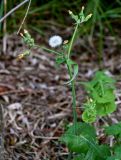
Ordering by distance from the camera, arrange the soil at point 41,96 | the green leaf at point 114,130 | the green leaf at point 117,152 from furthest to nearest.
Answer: the soil at point 41,96, the green leaf at point 114,130, the green leaf at point 117,152

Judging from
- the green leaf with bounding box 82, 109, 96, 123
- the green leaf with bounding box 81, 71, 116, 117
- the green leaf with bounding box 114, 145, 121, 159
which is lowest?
the green leaf with bounding box 114, 145, 121, 159

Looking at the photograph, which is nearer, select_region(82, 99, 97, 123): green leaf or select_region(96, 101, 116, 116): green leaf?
select_region(82, 99, 97, 123): green leaf

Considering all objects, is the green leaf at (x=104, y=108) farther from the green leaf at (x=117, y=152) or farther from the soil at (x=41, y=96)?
the soil at (x=41, y=96)

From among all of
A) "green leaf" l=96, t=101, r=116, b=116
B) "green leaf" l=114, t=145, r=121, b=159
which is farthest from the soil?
"green leaf" l=114, t=145, r=121, b=159

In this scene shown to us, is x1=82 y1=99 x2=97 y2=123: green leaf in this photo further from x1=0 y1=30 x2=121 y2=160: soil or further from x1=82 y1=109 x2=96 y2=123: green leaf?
x1=0 y1=30 x2=121 y2=160: soil

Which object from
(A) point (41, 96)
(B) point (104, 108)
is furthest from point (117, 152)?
(A) point (41, 96)

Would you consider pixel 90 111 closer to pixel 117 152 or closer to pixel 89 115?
pixel 89 115

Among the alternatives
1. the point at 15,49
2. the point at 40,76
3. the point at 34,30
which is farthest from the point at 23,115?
the point at 34,30

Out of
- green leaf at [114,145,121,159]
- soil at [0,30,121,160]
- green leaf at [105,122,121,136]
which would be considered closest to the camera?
green leaf at [114,145,121,159]

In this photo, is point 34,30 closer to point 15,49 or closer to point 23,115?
point 15,49

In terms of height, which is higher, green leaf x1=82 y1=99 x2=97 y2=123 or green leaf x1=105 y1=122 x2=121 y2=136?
green leaf x1=82 y1=99 x2=97 y2=123

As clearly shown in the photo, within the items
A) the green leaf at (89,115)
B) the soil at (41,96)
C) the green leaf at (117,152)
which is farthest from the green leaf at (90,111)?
the soil at (41,96)
